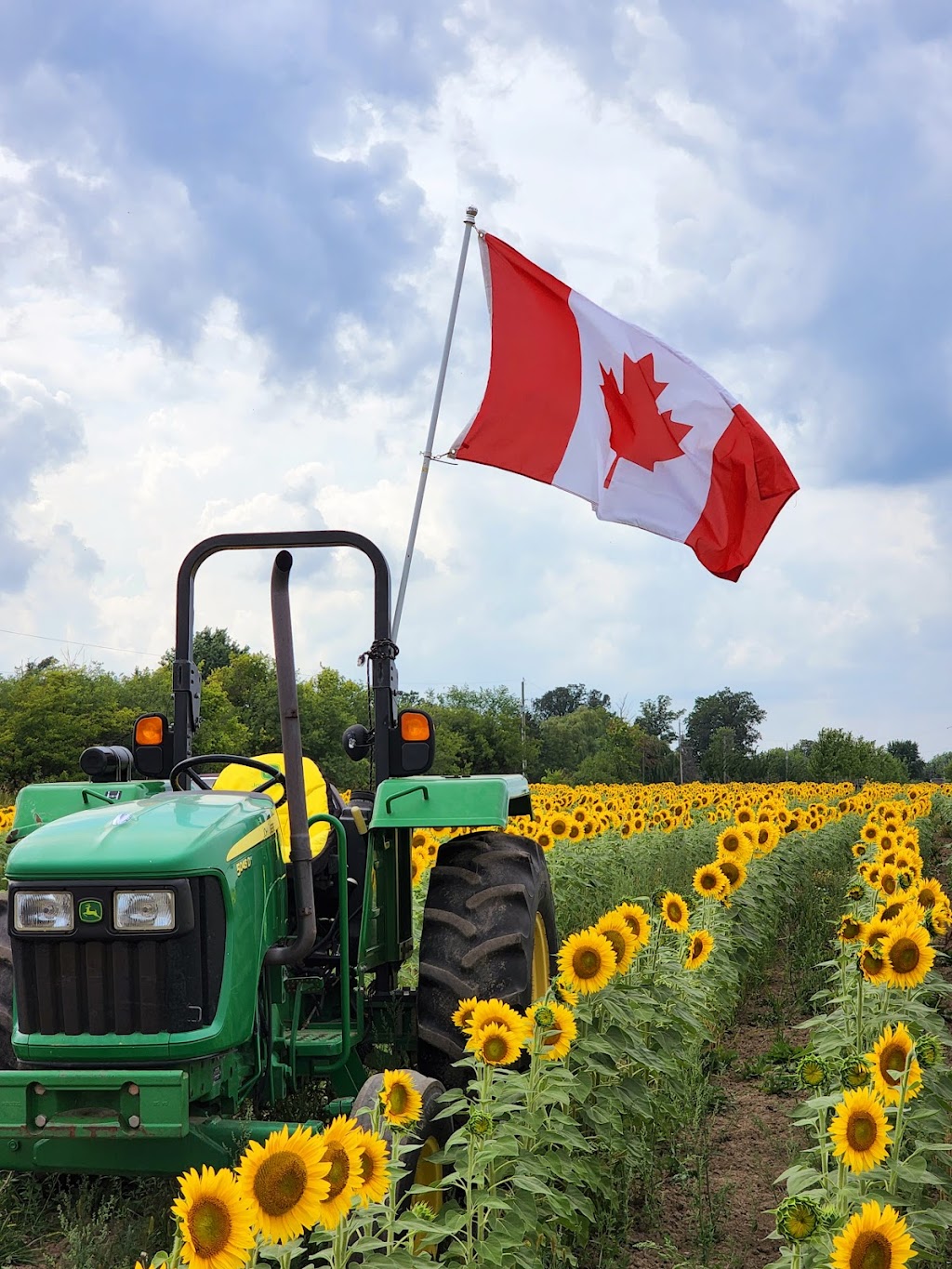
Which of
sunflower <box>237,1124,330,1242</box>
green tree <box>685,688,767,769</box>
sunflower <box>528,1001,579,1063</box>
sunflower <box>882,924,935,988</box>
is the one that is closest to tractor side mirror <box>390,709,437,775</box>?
sunflower <box>528,1001,579,1063</box>

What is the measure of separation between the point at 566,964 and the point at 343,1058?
0.82 metres

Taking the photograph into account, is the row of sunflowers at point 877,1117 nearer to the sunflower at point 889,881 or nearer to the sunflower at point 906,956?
the sunflower at point 906,956

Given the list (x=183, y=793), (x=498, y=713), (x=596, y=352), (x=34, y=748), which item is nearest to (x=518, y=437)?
(x=596, y=352)

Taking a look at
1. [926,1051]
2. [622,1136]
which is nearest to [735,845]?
[622,1136]

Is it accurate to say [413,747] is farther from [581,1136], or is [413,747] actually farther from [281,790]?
[581,1136]

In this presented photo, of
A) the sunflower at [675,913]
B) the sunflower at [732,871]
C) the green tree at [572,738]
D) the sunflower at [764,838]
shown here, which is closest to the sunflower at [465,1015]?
the sunflower at [675,913]

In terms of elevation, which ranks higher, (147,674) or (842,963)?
(147,674)

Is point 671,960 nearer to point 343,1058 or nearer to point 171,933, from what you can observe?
point 343,1058

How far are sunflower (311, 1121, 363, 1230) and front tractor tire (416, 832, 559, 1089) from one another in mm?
1823

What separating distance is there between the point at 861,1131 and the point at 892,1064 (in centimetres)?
48

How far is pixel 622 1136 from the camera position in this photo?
4.41 m

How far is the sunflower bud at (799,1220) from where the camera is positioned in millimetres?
2473

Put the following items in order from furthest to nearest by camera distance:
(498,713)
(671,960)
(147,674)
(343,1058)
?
(498,713)
(147,674)
(671,960)
(343,1058)

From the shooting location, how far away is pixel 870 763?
61.8m
